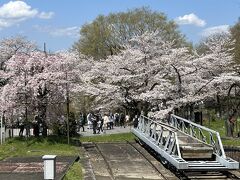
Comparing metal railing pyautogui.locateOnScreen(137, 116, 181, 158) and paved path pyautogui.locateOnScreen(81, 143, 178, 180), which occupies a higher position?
metal railing pyautogui.locateOnScreen(137, 116, 181, 158)

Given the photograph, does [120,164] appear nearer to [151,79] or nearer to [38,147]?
[38,147]

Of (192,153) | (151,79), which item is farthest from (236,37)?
(192,153)

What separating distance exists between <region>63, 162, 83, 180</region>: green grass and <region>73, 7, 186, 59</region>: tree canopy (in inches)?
1535

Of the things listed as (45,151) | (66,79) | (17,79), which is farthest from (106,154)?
(17,79)

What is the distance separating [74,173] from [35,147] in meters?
8.12

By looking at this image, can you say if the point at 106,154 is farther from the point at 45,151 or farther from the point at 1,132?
the point at 1,132

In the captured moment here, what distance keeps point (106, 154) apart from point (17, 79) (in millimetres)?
6195

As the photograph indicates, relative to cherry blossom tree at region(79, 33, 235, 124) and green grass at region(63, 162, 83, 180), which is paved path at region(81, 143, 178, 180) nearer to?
green grass at region(63, 162, 83, 180)

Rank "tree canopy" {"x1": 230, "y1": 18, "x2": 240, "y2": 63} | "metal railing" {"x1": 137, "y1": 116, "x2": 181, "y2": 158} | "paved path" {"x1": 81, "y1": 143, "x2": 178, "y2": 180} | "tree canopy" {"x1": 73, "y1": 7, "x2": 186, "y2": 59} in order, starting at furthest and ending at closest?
"tree canopy" {"x1": 73, "y1": 7, "x2": 186, "y2": 59}
"tree canopy" {"x1": 230, "y1": 18, "x2": 240, "y2": 63}
"metal railing" {"x1": 137, "y1": 116, "x2": 181, "y2": 158}
"paved path" {"x1": 81, "y1": 143, "x2": 178, "y2": 180}

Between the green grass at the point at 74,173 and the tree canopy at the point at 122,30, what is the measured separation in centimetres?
3898

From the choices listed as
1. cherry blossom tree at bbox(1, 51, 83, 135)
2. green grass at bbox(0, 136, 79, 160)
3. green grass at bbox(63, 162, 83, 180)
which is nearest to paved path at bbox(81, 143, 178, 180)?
green grass at bbox(63, 162, 83, 180)

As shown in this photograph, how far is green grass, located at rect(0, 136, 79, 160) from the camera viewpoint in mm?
21142

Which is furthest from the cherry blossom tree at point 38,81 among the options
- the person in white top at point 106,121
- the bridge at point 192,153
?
the person in white top at point 106,121

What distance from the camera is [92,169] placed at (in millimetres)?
17328
